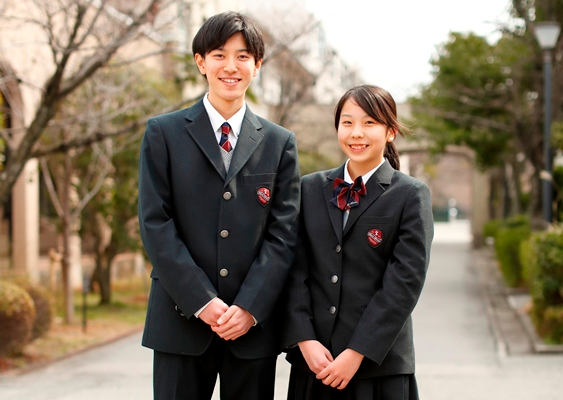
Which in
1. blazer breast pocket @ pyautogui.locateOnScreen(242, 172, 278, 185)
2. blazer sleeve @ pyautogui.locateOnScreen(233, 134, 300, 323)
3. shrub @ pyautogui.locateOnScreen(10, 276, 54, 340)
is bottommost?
shrub @ pyautogui.locateOnScreen(10, 276, 54, 340)

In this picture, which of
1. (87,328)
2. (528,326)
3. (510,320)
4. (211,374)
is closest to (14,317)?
(87,328)

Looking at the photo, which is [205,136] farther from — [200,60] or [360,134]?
[360,134]

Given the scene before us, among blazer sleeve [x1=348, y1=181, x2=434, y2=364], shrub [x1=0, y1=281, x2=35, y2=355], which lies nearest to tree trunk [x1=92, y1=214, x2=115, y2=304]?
shrub [x1=0, y1=281, x2=35, y2=355]

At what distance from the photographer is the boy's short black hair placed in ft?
9.82

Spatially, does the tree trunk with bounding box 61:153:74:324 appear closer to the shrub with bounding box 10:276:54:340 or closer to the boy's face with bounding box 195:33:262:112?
the shrub with bounding box 10:276:54:340

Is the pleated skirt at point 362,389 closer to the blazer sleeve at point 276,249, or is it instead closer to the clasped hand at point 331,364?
the clasped hand at point 331,364

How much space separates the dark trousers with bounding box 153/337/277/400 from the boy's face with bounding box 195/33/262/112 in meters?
0.98

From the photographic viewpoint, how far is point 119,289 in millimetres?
16766

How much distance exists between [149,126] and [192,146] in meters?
0.20

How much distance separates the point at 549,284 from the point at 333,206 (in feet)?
22.8

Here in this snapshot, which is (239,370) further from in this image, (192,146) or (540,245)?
(540,245)

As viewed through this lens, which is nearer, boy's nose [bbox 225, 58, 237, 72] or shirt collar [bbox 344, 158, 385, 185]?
boy's nose [bbox 225, 58, 237, 72]

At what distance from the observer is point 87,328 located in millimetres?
11188

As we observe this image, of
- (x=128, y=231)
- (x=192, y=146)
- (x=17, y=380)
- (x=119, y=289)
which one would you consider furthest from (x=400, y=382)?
(x=119, y=289)
